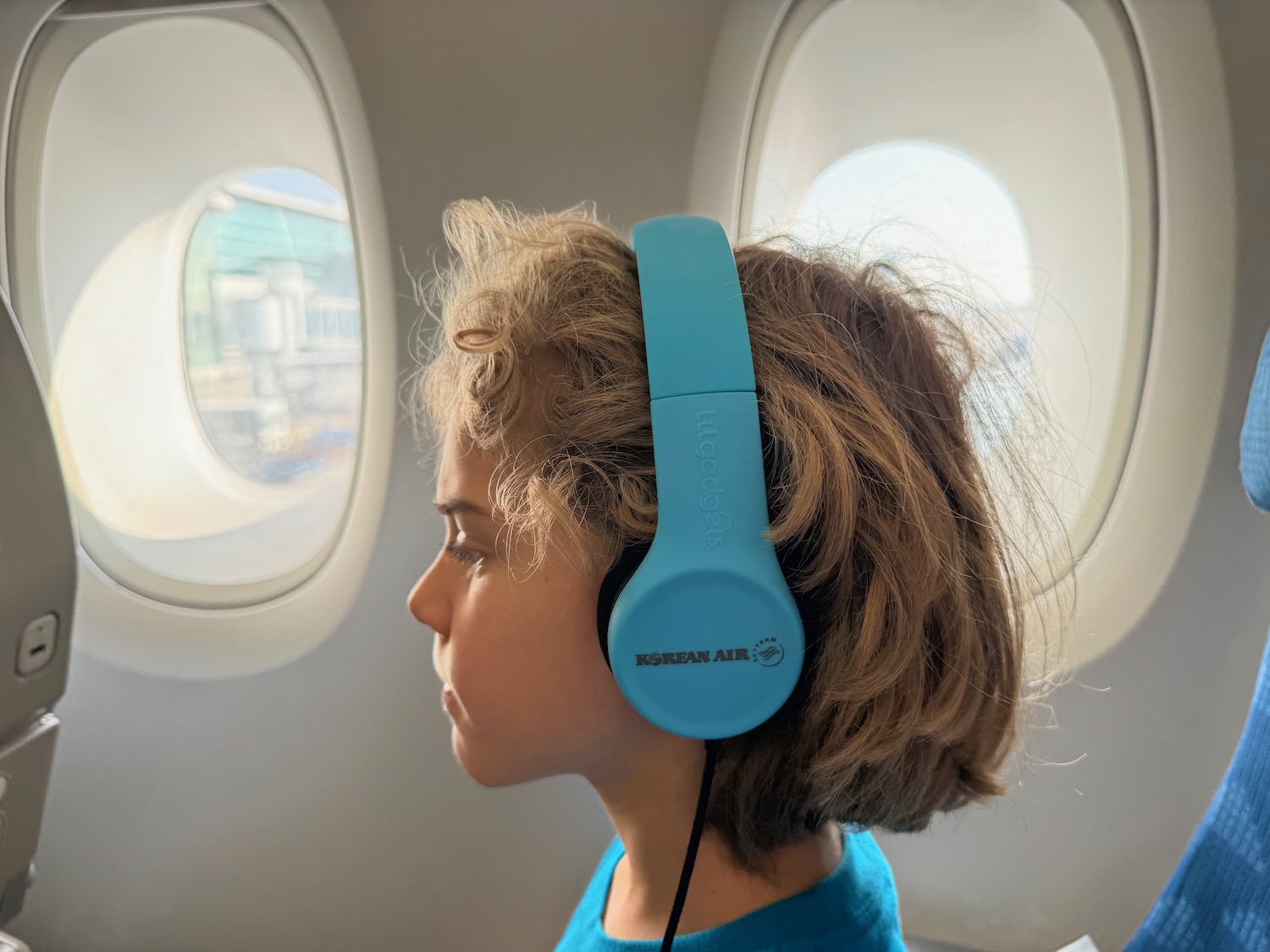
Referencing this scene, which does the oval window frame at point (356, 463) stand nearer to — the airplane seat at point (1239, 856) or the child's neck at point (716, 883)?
the child's neck at point (716, 883)

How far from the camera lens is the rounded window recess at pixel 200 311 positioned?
1580 mm

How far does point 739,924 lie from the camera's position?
2.17 feet

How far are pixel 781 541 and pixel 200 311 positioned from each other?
1.89m

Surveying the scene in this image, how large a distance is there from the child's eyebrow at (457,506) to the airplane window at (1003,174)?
2.61ft

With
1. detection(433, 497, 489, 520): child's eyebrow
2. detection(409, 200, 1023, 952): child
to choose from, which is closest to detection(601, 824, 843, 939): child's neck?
detection(409, 200, 1023, 952): child

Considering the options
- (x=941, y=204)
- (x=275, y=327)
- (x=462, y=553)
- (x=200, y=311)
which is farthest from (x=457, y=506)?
(x=200, y=311)

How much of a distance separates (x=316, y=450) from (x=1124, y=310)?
1.63m

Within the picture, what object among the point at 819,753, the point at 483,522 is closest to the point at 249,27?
the point at 483,522

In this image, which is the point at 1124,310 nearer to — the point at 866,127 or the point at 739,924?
the point at 866,127

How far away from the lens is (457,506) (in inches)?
27.6

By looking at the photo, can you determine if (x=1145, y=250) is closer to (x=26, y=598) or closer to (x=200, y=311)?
(x=26, y=598)

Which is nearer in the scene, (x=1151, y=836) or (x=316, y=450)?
(x=1151, y=836)

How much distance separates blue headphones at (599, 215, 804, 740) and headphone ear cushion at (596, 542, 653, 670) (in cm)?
3

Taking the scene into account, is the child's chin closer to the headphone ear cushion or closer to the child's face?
the child's face
